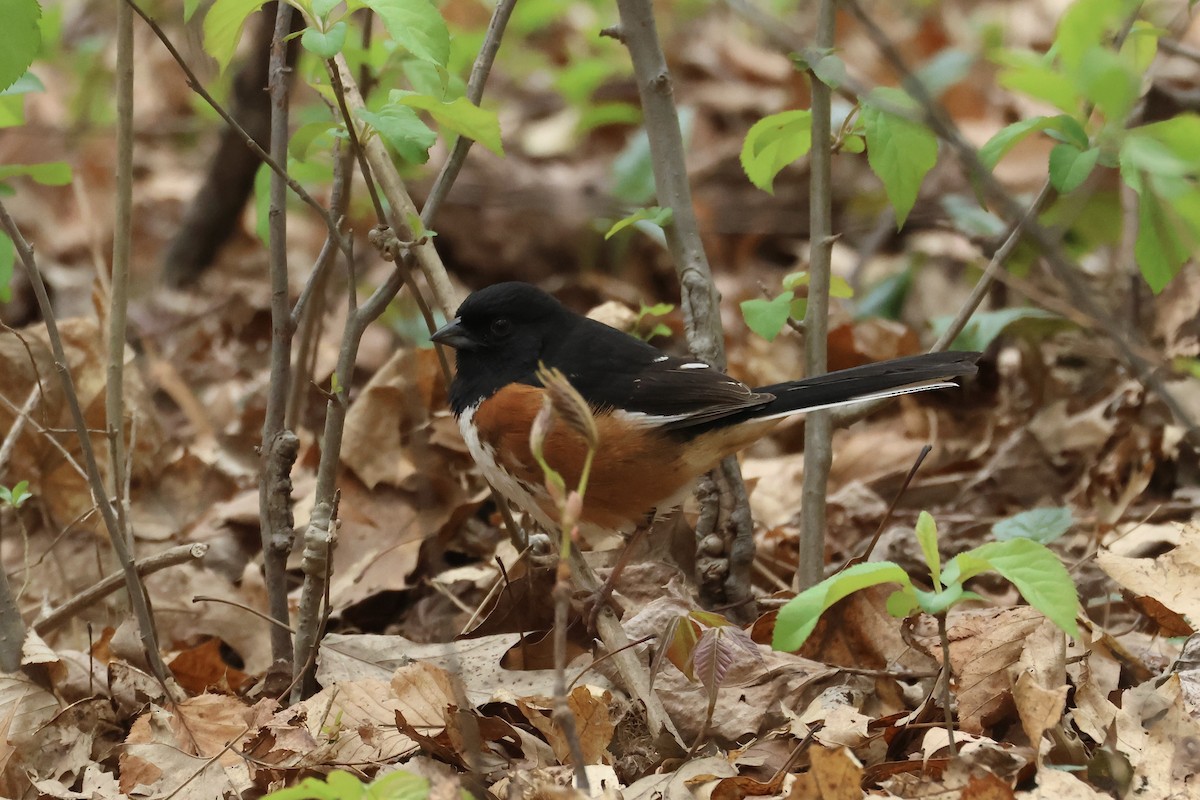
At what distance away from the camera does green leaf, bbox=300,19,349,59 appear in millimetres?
2012

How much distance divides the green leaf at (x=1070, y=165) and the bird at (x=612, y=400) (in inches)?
23.0

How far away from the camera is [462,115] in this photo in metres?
2.25

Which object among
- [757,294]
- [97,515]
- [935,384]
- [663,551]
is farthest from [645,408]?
[757,294]

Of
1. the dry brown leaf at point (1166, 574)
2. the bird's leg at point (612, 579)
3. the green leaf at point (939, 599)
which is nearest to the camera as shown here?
the green leaf at point (939, 599)

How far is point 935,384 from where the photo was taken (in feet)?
9.39

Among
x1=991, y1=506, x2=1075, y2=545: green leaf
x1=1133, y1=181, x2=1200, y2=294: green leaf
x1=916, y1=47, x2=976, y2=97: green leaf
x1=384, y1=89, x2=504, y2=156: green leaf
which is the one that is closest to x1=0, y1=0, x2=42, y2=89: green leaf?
x1=384, y1=89, x2=504, y2=156: green leaf

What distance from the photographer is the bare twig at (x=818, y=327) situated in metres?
2.81

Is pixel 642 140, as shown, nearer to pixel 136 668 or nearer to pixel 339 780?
pixel 136 668

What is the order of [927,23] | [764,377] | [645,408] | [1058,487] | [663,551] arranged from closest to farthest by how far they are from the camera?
[645,408] → [663,551] → [1058,487] → [764,377] → [927,23]

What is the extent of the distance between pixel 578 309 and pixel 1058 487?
8.16 feet

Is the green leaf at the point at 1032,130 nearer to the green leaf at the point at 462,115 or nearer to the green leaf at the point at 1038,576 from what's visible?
the green leaf at the point at 1038,576

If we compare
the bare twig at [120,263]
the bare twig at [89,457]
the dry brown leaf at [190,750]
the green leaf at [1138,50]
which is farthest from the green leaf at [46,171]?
the green leaf at [1138,50]

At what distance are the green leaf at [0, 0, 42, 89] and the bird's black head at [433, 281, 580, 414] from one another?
1.25m

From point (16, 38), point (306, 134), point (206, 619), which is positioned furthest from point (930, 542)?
point (206, 619)
